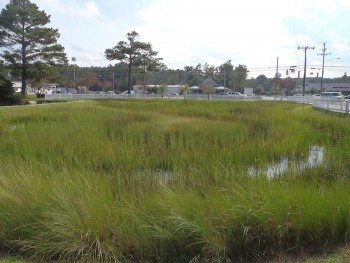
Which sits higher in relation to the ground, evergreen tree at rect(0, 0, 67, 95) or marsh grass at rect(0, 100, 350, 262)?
evergreen tree at rect(0, 0, 67, 95)

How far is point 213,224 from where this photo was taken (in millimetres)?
4430

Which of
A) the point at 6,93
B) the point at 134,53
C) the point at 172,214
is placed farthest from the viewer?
the point at 134,53

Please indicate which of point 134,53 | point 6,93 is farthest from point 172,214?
point 134,53

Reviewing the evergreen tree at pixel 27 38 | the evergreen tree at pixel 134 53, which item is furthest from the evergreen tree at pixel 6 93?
the evergreen tree at pixel 134 53

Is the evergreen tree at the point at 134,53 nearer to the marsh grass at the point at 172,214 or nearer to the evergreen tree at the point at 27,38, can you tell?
the evergreen tree at the point at 27,38

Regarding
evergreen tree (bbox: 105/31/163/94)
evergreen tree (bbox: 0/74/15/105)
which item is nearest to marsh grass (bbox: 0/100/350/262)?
evergreen tree (bbox: 0/74/15/105)

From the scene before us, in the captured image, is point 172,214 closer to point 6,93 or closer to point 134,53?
point 6,93

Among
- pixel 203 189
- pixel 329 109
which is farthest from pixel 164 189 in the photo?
pixel 329 109

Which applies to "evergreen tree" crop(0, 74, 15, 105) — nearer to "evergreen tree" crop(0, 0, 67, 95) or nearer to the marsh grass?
"evergreen tree" crop(0, 0, 67, 95)

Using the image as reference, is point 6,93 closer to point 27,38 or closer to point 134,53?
point 27,38

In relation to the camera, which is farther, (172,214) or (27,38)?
(27,38)

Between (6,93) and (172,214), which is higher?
(6,93)

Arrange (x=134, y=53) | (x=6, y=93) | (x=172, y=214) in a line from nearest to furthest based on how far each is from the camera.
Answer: (x=172, y=214)
(x=6, y=93)
(x=134, y=53)

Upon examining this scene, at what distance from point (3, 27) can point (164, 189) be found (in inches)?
1590
